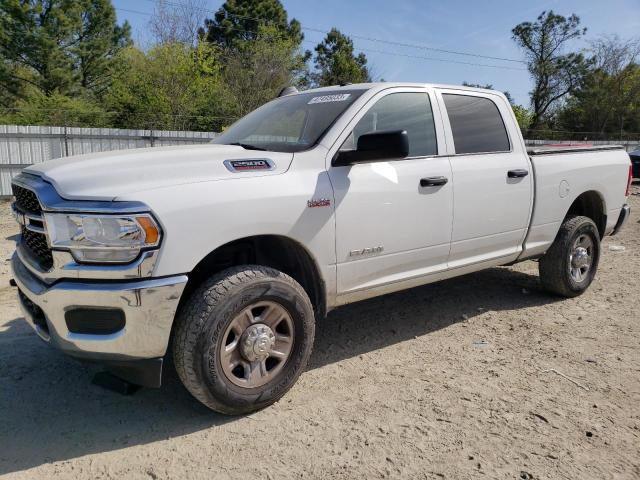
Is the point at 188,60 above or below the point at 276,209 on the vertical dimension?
above

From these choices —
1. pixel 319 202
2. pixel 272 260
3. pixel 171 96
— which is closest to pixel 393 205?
pixel 319 202

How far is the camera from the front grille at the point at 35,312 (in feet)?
9.34

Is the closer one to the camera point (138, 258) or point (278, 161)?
point (138, 258)

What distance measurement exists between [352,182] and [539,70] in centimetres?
4873

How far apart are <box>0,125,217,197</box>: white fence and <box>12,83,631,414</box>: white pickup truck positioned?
9.21m

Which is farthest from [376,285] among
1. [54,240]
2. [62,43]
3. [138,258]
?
[62,43]

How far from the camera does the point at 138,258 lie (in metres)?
2.55

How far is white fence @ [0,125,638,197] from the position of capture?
1290 centimetres

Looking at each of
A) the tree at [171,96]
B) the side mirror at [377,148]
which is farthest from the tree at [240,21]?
the side mirror at [377,148]

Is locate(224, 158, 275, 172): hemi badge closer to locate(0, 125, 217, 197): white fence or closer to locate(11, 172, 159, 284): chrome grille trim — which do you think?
locate(11, 172, 159, 284): chrome grille trim

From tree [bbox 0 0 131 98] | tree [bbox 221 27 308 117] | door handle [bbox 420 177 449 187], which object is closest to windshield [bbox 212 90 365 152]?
door handle [bbox 420 177 449 187]

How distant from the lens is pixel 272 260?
3.44 meters

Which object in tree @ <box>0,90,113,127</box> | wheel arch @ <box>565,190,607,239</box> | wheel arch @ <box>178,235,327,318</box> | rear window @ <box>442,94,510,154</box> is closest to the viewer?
wheel arch @ <box>178,235,327,318</box>

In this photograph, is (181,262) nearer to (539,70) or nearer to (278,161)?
(278,161)
